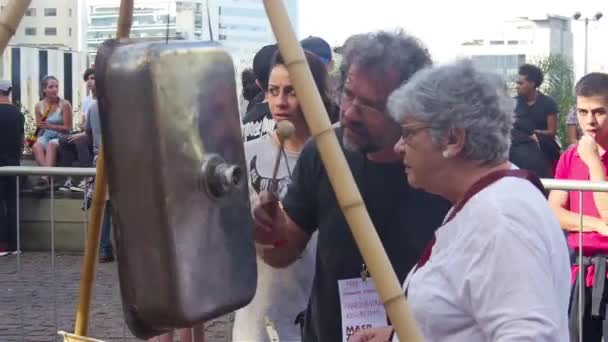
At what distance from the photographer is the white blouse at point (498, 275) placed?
227 centimetres

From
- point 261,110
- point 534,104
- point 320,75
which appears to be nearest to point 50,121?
point 534,104

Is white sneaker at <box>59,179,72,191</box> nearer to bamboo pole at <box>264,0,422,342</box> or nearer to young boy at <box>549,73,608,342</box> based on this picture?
young boy at <box>549,73,608,342</box>

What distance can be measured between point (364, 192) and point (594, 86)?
218 cm

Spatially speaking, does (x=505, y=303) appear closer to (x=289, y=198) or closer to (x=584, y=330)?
(x=289, y=198)

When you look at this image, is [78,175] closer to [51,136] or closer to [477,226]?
[477,226]

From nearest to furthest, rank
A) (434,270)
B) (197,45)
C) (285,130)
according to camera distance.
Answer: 1. (197,45)
2. (285,130)
3. (434,270)

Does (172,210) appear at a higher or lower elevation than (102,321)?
higher

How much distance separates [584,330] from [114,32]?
10.2ft

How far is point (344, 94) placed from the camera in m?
3.14

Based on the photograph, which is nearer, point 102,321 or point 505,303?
point 505,303

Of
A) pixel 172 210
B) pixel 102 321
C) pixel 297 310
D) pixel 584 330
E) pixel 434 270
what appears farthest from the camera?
pixel 102 321

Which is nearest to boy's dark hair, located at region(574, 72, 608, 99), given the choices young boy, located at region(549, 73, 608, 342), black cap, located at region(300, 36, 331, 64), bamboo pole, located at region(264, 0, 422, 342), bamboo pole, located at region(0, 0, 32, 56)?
young boy, located at region(549, 73, 608, 342)

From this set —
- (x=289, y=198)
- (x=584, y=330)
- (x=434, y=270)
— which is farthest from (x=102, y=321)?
(x=434, y=270)

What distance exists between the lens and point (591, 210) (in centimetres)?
496
